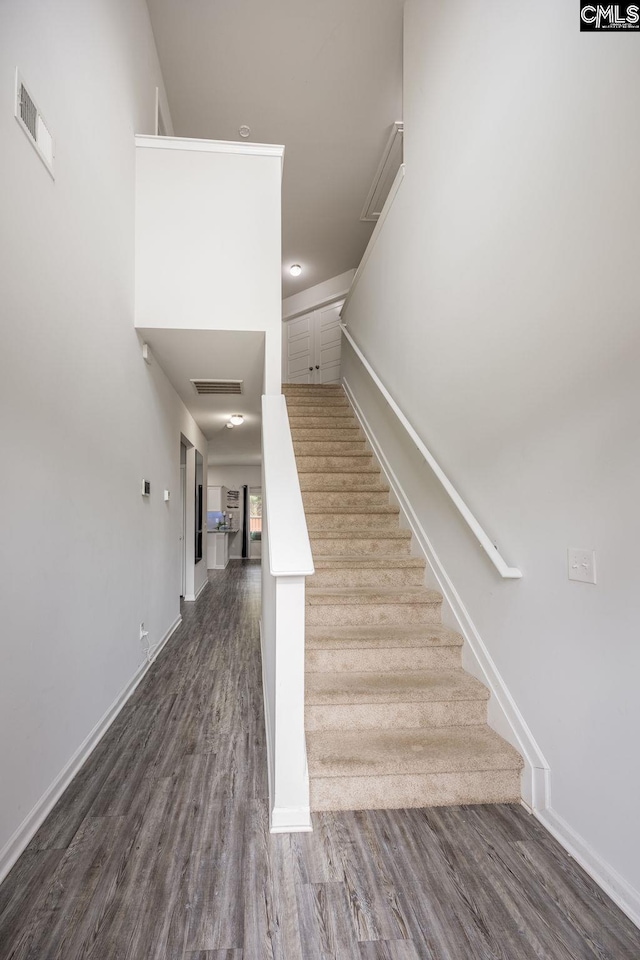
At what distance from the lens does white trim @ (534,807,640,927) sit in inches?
58.3

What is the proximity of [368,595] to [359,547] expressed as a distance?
667mm

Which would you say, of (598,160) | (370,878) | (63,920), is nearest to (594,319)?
(598,160)

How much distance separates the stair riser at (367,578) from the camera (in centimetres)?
310

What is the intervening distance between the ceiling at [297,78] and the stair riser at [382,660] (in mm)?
4751

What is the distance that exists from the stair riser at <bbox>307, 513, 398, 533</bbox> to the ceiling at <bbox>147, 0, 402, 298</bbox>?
13.0 feet

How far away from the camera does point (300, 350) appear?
8352 mm

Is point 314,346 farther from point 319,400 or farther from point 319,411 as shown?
point 319,411

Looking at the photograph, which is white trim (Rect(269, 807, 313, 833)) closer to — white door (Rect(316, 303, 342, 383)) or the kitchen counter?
white door (Rect(316, 303, 342, 383))

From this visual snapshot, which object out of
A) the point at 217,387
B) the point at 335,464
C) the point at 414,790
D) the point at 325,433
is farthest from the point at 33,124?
the point at 325,433

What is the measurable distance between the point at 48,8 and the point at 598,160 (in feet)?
7.17

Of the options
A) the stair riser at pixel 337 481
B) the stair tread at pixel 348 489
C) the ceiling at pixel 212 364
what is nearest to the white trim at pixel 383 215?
the ceiling at pixel 212 364

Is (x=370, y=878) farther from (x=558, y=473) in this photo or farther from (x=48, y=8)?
(x=48, y=8)

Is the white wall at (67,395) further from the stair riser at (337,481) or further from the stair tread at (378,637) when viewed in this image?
the stair riser at (337,481)

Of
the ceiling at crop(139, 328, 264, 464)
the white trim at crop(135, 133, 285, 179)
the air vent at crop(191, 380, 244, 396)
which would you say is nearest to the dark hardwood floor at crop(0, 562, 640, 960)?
the ceiling at crop(139, 328, 264, 464)
